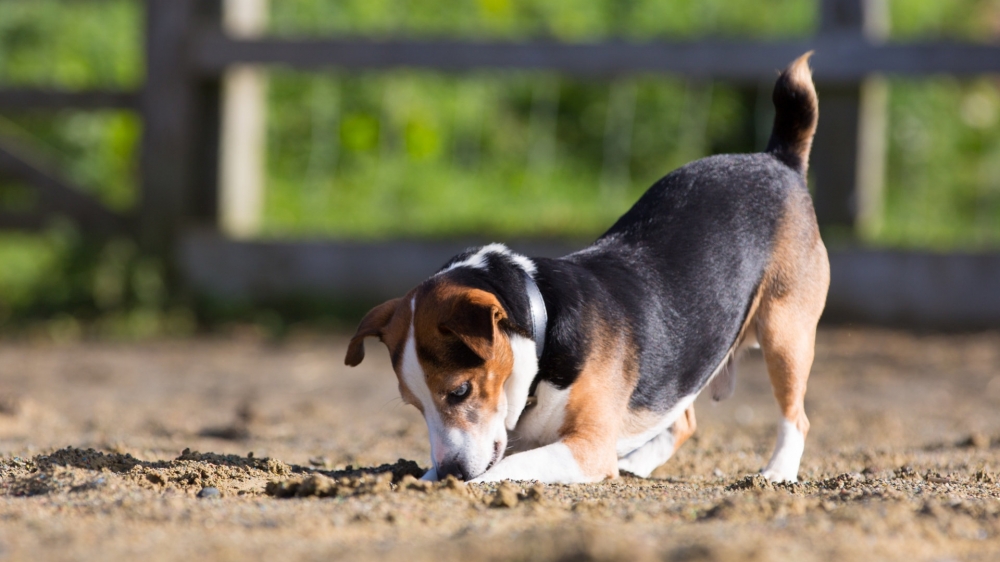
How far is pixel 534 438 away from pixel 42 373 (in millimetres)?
4007

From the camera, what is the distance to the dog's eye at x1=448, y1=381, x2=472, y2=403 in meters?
3.85

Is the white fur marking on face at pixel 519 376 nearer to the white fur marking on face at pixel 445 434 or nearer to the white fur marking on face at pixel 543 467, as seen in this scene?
the white fur marking on face at pixel 445 434

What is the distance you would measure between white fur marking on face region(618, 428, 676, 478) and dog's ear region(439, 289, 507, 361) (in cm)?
101

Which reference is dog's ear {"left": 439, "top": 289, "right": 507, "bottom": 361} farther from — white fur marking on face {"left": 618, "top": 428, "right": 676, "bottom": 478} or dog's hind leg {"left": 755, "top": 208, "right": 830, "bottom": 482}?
dog's hind leg {"left": 755, "top": 208, "right": 830, "bottom": 482}

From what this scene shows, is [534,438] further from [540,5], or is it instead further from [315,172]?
[540,5]

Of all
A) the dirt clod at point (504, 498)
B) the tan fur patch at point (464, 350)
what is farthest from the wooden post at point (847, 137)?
the dirt clod at point (504, 498)

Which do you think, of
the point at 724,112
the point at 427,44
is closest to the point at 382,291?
the point at 427,44

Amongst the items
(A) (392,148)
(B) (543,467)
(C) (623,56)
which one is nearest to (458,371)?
(B) (543,467)

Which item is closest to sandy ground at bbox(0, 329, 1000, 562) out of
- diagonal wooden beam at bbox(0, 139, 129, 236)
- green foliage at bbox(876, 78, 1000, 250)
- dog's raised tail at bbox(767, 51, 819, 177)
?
dog's raised tail at bbox(767, 51, 819, 177)

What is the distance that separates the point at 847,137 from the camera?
791cm

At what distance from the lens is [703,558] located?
2396 mm

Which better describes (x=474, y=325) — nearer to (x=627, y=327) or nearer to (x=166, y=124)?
(x=627, y=327)

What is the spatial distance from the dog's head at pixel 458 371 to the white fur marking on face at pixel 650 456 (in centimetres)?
75

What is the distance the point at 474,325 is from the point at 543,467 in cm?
54
